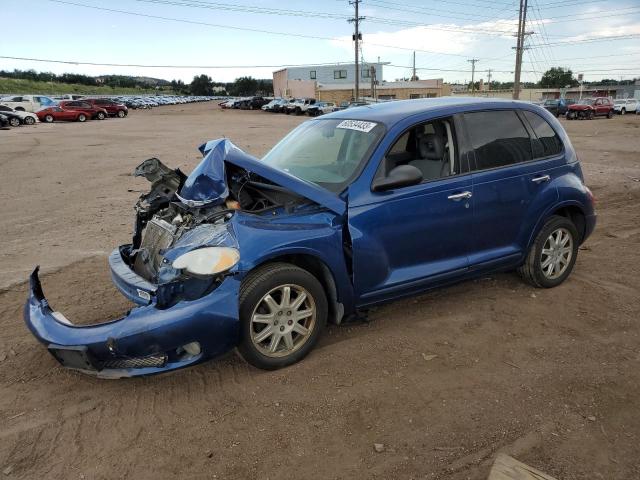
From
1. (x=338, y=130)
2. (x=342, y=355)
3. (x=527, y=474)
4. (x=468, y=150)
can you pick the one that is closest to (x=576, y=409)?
(x=527, y=474)

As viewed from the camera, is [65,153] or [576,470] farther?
[65,153]

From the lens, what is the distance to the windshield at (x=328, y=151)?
3984 mm

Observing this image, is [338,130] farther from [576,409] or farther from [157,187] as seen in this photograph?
[576,409]

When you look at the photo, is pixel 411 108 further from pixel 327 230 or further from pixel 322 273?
pixel 322 273

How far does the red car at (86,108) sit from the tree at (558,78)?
332 ft

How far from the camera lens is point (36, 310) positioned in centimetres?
353

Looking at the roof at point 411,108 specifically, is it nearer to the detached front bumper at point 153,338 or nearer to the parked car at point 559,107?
the detached front bumper at point 153,338

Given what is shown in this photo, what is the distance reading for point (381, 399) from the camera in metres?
3.26

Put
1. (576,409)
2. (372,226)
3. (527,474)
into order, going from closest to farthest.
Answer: (527,474), (576,409), (372,226)

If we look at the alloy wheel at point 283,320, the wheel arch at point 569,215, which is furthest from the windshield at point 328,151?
the wheel arch at point 569,215

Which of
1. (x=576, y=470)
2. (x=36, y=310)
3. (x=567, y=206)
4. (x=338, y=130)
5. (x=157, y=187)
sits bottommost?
(x=576, y=470)

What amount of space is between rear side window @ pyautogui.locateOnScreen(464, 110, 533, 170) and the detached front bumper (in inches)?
97.9

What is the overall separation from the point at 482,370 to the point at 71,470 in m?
2.65

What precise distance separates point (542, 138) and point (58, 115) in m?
41.7
